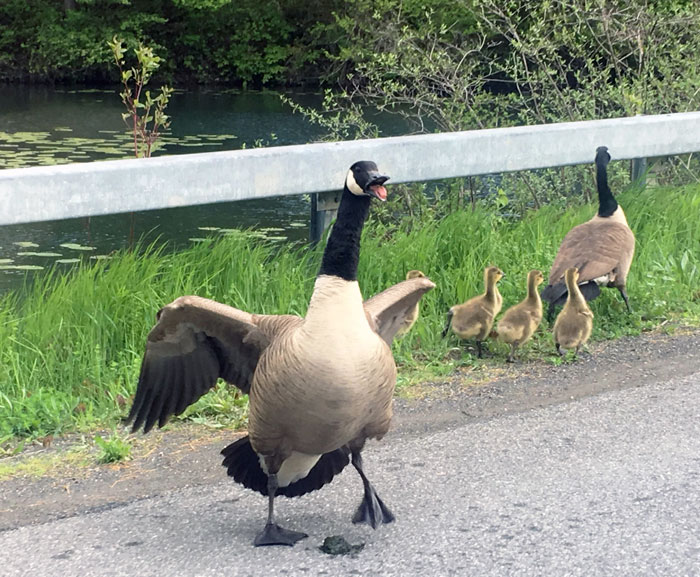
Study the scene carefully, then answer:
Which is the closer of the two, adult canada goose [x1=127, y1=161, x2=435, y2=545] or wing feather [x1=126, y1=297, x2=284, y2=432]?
adult canada goose [x1=127, y1=161, x2=435, y2=545]

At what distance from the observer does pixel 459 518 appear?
365 centimetres

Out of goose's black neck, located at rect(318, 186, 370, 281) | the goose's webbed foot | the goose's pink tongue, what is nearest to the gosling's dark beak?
the goose's pink tongue

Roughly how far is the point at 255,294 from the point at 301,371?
2551mm

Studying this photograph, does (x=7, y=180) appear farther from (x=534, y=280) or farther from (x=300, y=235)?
(x=300, y=235)

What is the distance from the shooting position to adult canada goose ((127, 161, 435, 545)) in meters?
3.38

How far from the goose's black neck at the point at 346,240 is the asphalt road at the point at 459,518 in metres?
0.89

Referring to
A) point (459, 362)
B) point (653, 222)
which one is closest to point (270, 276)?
point (459, 362)

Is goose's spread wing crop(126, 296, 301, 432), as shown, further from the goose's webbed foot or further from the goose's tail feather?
the goose's webbed foot

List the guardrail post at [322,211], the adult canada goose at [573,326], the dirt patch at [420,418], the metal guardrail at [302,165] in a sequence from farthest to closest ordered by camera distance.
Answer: the guardrail post at [322,211] → the adult canada goose at [573,326] → the metal guardrail at [302,165] → the dirt patch at [420,418]

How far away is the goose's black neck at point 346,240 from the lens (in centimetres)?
351

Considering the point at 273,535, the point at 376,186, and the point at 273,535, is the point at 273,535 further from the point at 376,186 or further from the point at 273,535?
the point at 376,186

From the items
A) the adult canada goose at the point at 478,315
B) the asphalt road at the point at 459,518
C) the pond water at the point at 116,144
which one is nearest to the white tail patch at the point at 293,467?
the asphalt road at the point at 459,518

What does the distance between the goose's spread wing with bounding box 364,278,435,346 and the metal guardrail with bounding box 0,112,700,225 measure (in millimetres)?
1808

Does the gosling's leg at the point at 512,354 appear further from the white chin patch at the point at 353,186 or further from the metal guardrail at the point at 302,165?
the white chin patch at the point at 353,186
